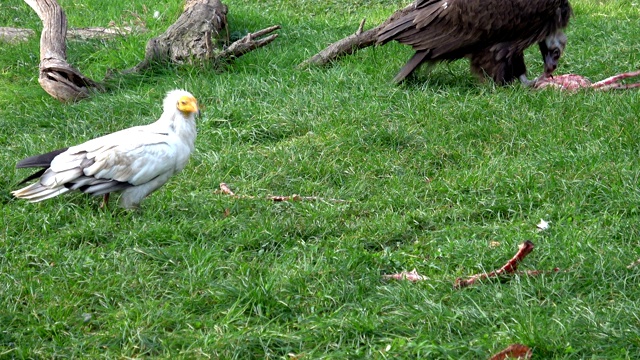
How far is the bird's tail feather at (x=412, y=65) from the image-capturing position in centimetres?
785

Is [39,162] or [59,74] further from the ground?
[39,162]

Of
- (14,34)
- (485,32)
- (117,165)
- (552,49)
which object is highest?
(117,165)

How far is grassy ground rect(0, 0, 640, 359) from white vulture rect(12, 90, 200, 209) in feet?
0.52

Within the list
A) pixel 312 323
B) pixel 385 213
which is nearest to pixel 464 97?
pixel 385 213

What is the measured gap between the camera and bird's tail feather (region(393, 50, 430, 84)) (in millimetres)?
7848

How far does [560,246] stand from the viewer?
474 cm

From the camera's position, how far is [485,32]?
306 inches

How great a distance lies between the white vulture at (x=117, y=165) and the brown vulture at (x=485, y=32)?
2.96 m

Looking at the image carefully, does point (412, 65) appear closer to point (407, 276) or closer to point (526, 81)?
point (526, 81)

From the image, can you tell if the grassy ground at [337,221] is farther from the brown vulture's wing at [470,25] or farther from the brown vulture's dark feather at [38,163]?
the brown vulture's wing at [470,25]

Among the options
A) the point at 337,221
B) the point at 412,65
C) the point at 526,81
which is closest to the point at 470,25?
the point at 412,65

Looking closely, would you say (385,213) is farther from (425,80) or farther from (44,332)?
(425,80)

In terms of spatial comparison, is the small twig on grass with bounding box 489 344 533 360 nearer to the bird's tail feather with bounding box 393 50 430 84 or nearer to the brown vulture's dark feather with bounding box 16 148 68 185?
the brown vulture's dark feather with bounding box 16 148 68 185

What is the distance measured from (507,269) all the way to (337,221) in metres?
1.20
